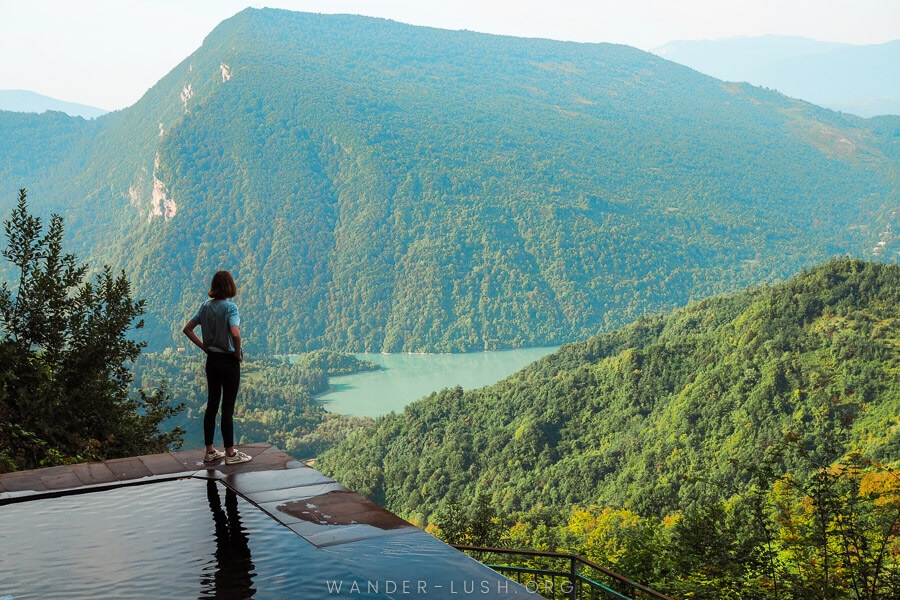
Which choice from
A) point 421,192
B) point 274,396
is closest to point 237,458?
point 274,396

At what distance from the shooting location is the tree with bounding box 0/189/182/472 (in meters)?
8.71

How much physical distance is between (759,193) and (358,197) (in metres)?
69.4

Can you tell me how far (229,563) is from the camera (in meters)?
3.46

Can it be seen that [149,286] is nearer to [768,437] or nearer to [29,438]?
[768,437]

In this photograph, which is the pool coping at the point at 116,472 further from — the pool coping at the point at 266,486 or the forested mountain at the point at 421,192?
the forested mountain at the point at 421,192

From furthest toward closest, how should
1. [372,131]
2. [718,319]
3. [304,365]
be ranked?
[372,131] → [304,365] → [718,319]

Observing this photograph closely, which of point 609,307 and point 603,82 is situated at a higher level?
point 603,82

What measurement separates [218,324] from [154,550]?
1.67m

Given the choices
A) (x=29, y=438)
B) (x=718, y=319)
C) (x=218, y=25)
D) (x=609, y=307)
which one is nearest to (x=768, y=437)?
(x=718, y=319)

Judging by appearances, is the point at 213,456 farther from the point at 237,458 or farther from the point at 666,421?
the point at 666,421

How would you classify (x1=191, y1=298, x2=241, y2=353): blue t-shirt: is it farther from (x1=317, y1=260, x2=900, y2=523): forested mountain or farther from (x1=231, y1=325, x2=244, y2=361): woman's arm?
(x1=317, y1=260, x2=900, y2=523): forested mountain

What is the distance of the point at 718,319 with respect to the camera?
48.8 meters

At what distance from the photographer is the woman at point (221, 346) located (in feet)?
16.2

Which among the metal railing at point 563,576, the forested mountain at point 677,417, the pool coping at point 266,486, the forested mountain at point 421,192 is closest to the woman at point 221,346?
the pool coping at point 266,486
